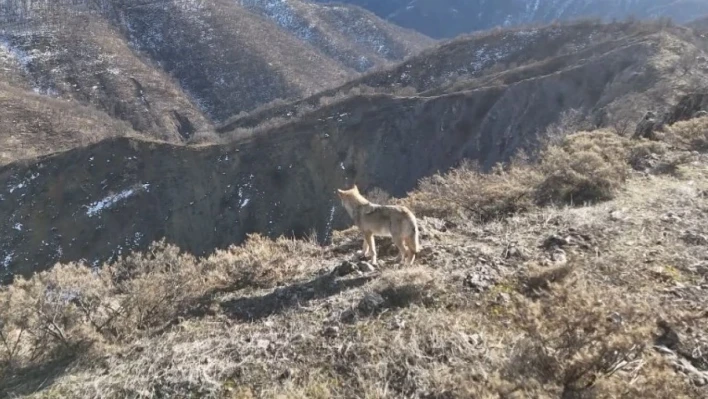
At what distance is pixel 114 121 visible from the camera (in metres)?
75.6

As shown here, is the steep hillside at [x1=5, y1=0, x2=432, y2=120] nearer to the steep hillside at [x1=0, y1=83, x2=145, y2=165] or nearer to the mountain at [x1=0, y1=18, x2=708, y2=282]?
the steep hillside at [x1=0, y1=83, x2=145, y2=165]

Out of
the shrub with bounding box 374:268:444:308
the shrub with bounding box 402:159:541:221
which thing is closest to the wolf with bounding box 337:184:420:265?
the shrub with bounding box 374:268:444:308

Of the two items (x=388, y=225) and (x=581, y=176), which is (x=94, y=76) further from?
(x=388, y=225)

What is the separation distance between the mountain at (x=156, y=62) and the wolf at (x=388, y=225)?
68.8 m

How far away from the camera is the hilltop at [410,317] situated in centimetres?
310

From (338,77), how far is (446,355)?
339 feet

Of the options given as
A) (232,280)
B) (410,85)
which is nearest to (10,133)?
(410,85)

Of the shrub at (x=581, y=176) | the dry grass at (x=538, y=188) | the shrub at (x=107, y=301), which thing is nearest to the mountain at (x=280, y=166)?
the dry grass at (x=538, y=188)

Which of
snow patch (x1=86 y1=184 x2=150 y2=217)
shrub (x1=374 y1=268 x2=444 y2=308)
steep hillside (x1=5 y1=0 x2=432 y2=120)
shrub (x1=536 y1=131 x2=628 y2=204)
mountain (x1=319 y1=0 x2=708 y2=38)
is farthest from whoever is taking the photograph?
mountain (x1=319 y1=0 x2=708 y2=38)

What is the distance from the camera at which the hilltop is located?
3.10 m

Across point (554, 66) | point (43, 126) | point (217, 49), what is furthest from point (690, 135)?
point (217, 49)

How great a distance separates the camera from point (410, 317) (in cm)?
406

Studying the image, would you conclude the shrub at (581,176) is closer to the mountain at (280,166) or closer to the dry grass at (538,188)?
the dry grass at (538,188)

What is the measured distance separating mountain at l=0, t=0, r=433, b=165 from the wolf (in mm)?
68841
